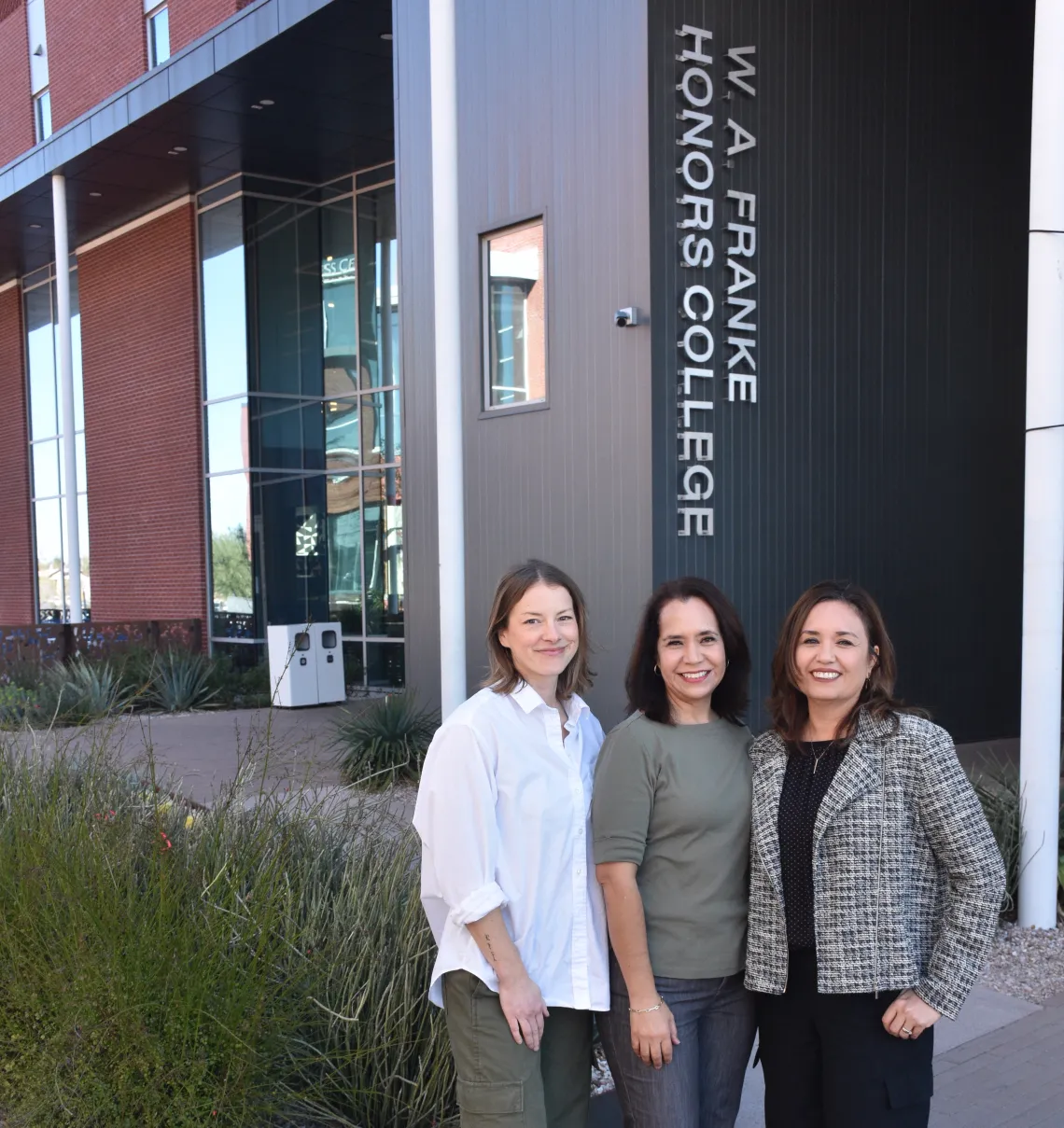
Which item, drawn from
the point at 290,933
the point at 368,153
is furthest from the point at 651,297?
the point at 368,153

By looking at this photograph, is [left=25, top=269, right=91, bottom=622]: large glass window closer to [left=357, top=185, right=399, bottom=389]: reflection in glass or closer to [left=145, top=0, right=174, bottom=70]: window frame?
[left=145, top=0, right=174, bottom=70]: window frame

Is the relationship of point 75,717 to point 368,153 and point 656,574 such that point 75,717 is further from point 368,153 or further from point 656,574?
point 368,153

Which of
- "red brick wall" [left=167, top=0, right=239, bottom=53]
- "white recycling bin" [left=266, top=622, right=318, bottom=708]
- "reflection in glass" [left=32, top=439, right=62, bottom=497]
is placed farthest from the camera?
"reflection in glass" [left=32, top=439, right=62, bottom=497]

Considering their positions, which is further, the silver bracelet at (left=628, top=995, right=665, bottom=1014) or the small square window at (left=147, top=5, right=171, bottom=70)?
the small square window at (left=147, top=5, right=171, bottom=70)

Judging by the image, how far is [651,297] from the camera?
27.2 ft

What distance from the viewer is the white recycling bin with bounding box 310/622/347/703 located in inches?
530

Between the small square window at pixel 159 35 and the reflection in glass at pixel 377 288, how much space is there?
12.4 ft

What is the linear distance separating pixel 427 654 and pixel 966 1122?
24.0 feet

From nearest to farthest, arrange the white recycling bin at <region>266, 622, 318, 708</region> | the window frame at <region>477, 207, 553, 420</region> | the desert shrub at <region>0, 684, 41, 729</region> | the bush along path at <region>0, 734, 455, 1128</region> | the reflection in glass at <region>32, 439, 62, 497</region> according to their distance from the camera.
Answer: the bush along path at <region>0, 734, 455, 1128</region> < the window frame at <region>477, 207, 553, 420</region> < the desert shrub at <region>0, 684, 41, 729</region> < the white recycling bin at <region>266, 622, 318, 708</region> < the reflection in glass at <region>32, 439, 62, 497</region>

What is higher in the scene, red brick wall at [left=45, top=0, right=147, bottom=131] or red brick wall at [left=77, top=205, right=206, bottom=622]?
red brick wall at [left=45, top=0, right=147, bottom=131]

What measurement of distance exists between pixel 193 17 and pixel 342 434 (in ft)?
20.2

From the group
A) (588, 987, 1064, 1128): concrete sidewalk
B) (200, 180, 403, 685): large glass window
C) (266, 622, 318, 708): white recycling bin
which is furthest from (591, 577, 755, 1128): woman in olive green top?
(200, 180, 403, 685): large glass window

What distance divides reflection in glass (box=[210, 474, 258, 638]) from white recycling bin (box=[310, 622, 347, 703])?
3144 millimetres

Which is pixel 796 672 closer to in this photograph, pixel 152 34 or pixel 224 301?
pixel 224 301
